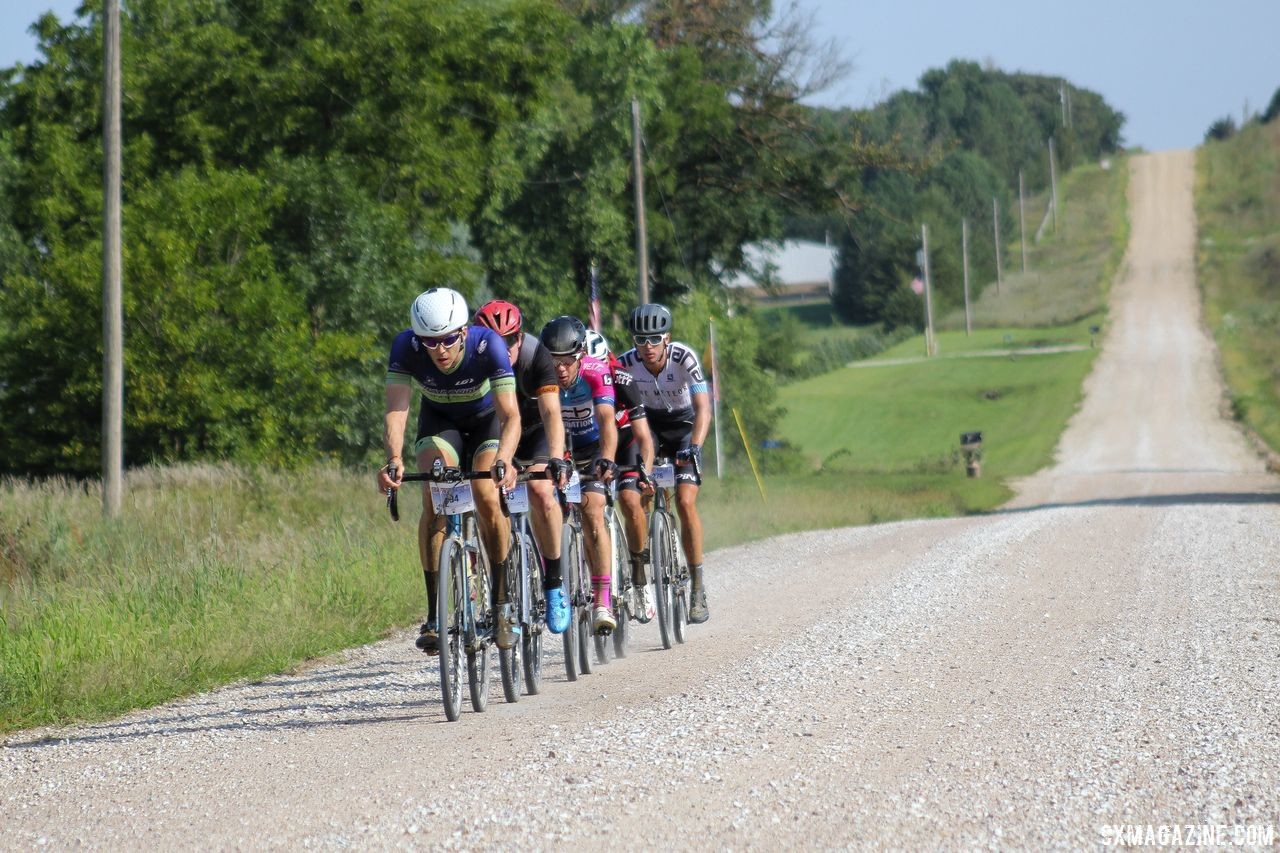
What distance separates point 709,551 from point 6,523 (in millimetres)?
8327

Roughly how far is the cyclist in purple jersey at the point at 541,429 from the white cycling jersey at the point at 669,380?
1703 mm

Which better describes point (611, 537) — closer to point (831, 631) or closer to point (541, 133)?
point (831, 631)

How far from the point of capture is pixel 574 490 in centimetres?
995

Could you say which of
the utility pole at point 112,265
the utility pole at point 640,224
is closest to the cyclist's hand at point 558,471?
the utility pole at point 112,265

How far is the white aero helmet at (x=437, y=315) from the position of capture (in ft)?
26.5

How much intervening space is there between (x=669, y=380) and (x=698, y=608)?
1.79 meters

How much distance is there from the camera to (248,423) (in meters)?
25.7

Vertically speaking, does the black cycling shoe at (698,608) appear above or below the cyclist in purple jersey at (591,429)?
below

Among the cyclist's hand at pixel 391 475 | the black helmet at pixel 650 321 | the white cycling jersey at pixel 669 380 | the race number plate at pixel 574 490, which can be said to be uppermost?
the black helmet at pixel 650 321

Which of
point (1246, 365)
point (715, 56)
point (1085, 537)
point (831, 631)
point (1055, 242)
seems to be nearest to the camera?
point (831, 631)

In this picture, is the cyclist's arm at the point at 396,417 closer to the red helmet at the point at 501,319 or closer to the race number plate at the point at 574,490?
the red helmet at the point at 501,319

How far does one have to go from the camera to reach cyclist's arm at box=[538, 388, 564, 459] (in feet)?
29.2

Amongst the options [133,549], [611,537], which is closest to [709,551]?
[133,549]

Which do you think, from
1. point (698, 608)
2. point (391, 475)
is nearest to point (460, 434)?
point (391, 475)
